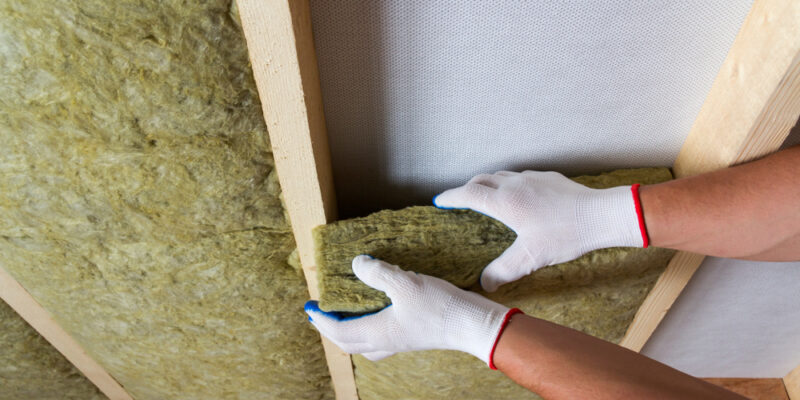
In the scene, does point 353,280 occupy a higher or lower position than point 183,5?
lower

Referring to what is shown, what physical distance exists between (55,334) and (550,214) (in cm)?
134

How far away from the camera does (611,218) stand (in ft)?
2.87

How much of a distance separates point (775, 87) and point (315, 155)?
2.42 feet

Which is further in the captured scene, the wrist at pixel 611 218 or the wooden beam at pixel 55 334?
the wooden beam at pixel 55 334

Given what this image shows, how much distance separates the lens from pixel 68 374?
5.08ft

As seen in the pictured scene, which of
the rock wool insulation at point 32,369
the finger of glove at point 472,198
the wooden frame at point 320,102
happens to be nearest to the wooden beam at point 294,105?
the wooden frame at point 320,102

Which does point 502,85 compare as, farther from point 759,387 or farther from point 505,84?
point 759,387

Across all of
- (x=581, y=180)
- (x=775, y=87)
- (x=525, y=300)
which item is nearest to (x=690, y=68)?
(x=775, y=87)

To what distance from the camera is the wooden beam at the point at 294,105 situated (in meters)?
0.62

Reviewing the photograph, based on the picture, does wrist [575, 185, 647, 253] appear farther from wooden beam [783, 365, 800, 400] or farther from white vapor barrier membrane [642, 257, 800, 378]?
wooden beam [783, 365, 800, 400]

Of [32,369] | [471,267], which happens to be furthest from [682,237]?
[32,369]

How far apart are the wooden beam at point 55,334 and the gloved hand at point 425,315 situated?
82 cm

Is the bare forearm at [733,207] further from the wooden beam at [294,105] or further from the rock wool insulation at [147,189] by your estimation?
the rock wool insulation at [147,189]

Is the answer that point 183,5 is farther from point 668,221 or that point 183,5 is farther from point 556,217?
point 668,221
